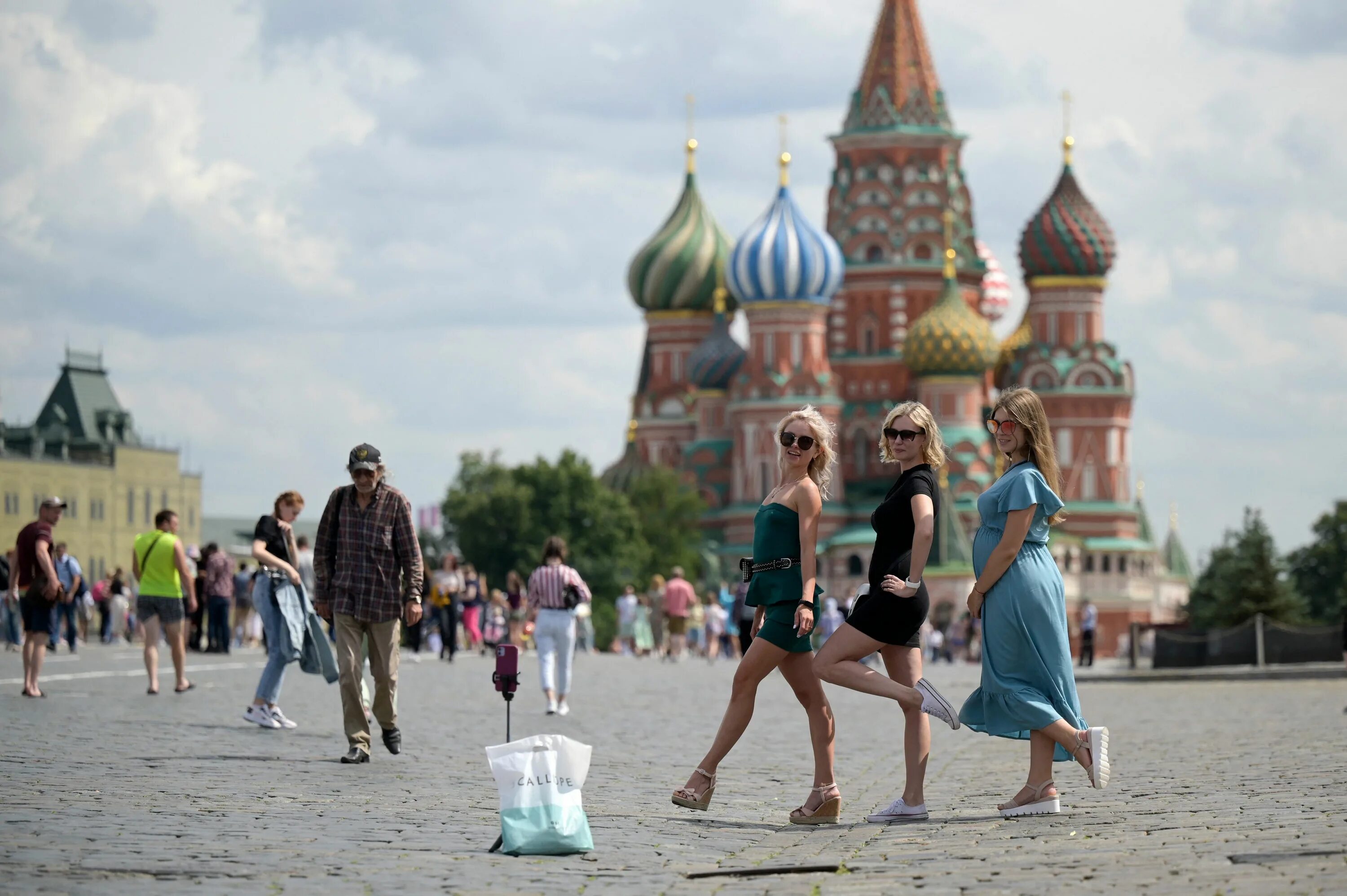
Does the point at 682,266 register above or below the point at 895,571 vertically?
above

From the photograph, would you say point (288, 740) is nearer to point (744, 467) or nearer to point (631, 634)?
point (631, 634)

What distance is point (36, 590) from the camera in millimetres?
18266

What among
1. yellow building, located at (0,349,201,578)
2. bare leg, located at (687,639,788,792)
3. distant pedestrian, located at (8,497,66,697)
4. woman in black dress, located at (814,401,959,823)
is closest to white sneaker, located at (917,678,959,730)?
woman in black dress, located at (814,401,959,823)

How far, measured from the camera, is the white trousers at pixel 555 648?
62.2 feet

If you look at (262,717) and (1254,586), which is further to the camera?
(1254,586)

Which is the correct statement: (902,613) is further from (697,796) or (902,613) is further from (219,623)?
(219,623)

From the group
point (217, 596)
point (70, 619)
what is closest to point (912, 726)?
point (217, 596)

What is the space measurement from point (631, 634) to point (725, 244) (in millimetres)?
54590

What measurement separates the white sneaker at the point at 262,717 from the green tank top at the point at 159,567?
2952 mm

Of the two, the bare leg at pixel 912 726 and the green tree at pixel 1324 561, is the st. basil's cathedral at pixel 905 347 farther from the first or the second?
the bare leg at pixel 912 726

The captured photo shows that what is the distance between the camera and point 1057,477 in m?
10.3

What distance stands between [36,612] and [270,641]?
10.9 ft

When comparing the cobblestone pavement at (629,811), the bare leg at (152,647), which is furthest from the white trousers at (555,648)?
the bare leg at (152,647)

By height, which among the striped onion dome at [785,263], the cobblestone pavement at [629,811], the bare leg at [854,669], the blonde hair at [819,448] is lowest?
the cobblestone pavement at [629,811]
